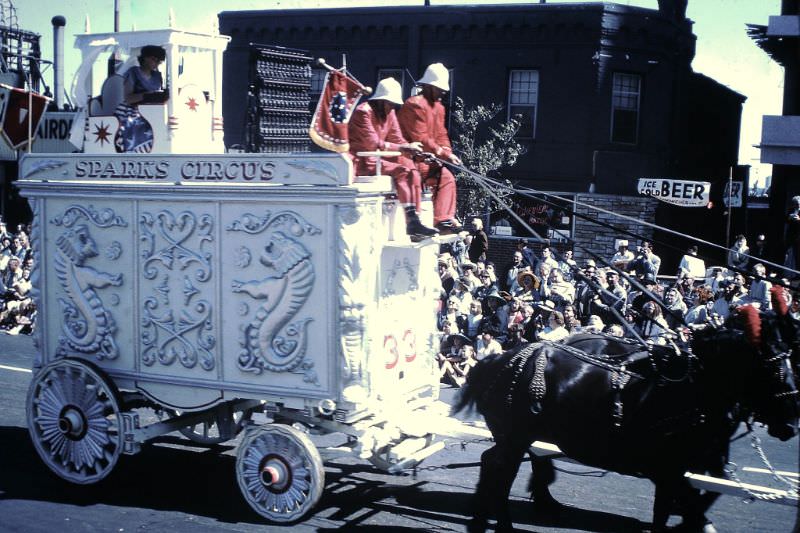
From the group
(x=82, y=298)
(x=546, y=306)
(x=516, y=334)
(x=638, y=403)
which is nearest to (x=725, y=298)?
(x=546, y=306)

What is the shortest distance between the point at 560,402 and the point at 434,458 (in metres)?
2.64

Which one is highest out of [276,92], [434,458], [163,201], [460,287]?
[276,92]

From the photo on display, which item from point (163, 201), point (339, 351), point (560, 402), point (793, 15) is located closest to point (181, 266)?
point (163, 201)

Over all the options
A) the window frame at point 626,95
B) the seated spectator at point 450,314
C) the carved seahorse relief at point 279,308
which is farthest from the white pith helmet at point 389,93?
the window frame at point 626,95

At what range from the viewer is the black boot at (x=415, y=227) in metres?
7.45

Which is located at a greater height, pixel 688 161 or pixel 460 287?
pixel 688 161

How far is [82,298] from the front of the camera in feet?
25.8

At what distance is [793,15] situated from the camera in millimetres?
18891

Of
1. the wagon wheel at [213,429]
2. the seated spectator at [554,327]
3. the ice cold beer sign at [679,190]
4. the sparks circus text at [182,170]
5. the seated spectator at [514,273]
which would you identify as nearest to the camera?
the sparks circus text at [182,170]

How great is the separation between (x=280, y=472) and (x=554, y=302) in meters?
7.18

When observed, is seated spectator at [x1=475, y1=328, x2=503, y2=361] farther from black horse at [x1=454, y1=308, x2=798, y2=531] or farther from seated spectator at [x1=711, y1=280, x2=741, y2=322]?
black horse at [x1=454, y1=308, x2=798, y2=531]

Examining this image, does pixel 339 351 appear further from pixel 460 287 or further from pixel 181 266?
pixel 460 287

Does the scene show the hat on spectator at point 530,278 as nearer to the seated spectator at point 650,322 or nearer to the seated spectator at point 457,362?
the seated spectator at point 457,362

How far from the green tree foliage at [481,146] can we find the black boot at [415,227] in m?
14.3
